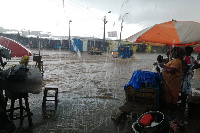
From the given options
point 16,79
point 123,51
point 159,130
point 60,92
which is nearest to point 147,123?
point 159,130

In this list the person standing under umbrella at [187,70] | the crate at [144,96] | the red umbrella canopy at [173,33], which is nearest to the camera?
the red umbrella canopy at [173,33]

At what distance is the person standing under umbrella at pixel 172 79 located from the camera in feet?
15.9

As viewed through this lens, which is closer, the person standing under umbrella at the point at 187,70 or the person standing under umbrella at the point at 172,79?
the person standing under umbrella at the point at 172,79

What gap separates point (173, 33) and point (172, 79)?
1352 millimetres

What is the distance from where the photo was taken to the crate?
15.5 ft

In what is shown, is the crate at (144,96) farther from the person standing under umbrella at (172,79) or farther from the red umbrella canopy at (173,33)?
the red umbrella canopy at (173,33)

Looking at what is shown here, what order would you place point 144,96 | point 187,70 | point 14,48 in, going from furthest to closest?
point 187,70
point 144,96
point 14,48

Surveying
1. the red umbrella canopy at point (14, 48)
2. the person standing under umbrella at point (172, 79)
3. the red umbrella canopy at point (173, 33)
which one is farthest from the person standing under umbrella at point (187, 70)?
the red umbrella canopy at point (14, 48)

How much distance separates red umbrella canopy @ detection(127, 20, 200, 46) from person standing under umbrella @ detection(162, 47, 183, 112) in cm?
54

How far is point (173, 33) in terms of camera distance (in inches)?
173

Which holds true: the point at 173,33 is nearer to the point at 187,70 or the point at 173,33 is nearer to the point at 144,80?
the point at 144,80

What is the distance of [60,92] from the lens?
23.9ft

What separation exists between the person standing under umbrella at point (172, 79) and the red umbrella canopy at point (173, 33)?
0.54 metres

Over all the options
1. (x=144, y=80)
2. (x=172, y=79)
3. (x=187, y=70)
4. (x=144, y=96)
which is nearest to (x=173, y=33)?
(x=172, y=79)
